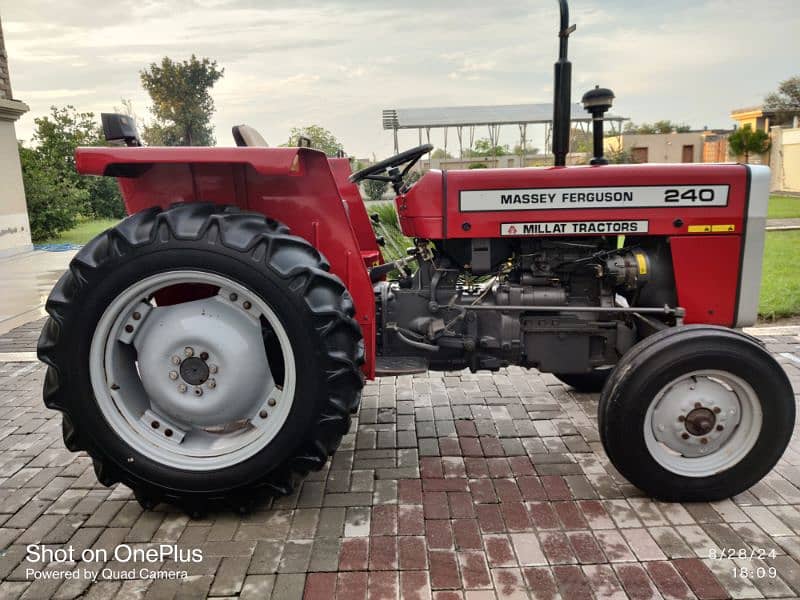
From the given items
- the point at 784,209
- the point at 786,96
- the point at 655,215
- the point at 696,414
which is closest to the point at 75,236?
the point at 655,215

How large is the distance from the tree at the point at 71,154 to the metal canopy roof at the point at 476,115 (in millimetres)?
10244

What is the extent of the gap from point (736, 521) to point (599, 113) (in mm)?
1819

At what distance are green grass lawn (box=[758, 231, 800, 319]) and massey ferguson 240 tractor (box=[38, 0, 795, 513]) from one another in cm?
314

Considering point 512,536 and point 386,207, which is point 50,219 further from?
point 512,536

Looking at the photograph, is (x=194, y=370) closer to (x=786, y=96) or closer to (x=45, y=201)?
(x=45, y=201)

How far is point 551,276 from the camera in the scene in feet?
9.66

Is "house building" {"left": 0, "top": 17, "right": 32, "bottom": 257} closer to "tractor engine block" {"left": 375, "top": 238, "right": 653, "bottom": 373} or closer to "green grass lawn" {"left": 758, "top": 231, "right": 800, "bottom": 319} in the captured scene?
"tractor engine block" {"left": 375, "top": 238, "right": 653, "bottom": 373}

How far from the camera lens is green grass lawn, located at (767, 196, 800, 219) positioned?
1517 centimetres

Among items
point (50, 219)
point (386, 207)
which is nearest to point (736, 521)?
point (386, 207)

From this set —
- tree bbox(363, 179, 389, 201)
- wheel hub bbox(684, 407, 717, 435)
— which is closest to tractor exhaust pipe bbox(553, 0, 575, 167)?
wheel hub bbox(684, 407, 717, 435)

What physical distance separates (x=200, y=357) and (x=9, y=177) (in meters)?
10.3

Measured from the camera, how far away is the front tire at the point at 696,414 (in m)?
2.46

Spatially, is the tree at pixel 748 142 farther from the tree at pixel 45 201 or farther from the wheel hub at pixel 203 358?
the wheel hub at pixel 203 358

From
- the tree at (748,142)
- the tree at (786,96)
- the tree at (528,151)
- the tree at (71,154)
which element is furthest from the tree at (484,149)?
the tree at (786,96)
